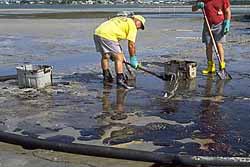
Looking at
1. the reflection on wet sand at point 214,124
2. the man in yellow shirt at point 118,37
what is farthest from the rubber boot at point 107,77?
the reflection on wet sand at point 214,124

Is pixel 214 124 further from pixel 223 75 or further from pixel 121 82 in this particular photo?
pixel 223 75

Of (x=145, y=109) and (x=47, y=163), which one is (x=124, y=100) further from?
(x=47, y=163)

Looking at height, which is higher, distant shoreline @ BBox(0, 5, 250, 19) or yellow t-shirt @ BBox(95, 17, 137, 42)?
yellow t-shirt @ BBox(95, 17, 137, 42)

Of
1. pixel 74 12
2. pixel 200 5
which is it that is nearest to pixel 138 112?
pixel 200 5

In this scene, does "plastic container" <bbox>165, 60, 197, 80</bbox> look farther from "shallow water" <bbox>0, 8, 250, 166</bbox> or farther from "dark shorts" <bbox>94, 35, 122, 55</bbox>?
"dark shorts" <bbox>94, 35, 122, 55</bbox>

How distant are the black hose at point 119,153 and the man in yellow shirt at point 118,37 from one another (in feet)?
13.1

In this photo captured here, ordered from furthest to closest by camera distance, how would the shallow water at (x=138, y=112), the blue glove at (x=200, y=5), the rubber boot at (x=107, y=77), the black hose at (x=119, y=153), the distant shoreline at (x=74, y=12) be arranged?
the distant shoreline at (x=74, y=12), the blue glove at (x=200, y=5), the rubber boot at (x=107, y=77), the shallow water at (x=138, y=112), the black hose at (x=119, y=153)

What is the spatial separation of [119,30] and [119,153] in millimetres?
4678

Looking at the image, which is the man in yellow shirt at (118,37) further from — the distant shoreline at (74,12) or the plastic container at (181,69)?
the distant shoreline at (74,12)

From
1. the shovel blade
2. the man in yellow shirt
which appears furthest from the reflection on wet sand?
the man in yellow shirt

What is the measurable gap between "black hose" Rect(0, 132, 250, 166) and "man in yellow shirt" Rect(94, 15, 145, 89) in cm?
401

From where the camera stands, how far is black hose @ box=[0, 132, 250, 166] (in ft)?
16.7

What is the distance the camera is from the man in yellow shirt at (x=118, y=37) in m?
9.61

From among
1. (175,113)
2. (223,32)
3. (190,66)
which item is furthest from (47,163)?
(223,32)
